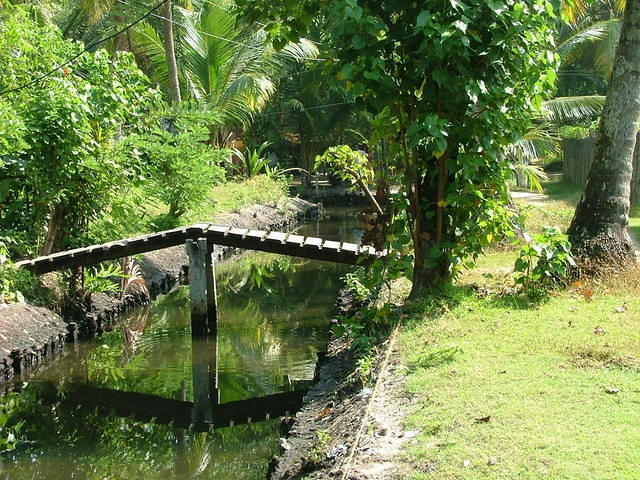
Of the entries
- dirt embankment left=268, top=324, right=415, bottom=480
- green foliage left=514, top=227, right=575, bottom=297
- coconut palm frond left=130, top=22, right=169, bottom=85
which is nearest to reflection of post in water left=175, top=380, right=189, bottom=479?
dirt embankment left=268, top=324, right=415, bottom=480

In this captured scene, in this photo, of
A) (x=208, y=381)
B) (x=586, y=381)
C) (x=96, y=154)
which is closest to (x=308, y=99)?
(x=96, y=154)

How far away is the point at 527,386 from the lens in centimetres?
628

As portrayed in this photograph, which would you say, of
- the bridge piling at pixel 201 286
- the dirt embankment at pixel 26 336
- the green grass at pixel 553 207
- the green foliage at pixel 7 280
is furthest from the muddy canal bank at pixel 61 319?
the green grass at pixel 553 207

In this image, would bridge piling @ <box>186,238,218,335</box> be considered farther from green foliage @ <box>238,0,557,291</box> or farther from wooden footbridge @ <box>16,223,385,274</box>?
green foliage @ <box>238,0,557,291</box>

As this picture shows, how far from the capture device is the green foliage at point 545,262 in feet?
29.8

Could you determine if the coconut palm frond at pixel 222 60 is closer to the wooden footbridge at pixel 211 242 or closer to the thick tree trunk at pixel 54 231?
the thick tree trunk at pixel 54 231

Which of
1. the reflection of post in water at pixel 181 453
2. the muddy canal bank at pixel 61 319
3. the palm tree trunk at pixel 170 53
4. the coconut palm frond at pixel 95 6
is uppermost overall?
the coconut palm frond at pixel 95 6

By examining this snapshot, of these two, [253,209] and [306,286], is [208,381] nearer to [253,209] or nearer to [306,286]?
[306,286]

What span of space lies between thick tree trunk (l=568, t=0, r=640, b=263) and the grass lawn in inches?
20.3

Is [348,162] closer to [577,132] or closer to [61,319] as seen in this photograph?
[61,319]

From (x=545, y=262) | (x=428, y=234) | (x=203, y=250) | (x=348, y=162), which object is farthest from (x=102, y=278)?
(x=545, y=262)

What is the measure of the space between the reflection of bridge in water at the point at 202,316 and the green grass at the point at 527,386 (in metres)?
2.64

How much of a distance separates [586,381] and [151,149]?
37.3 ft

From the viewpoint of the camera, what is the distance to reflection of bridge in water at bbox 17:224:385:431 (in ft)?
32.2
